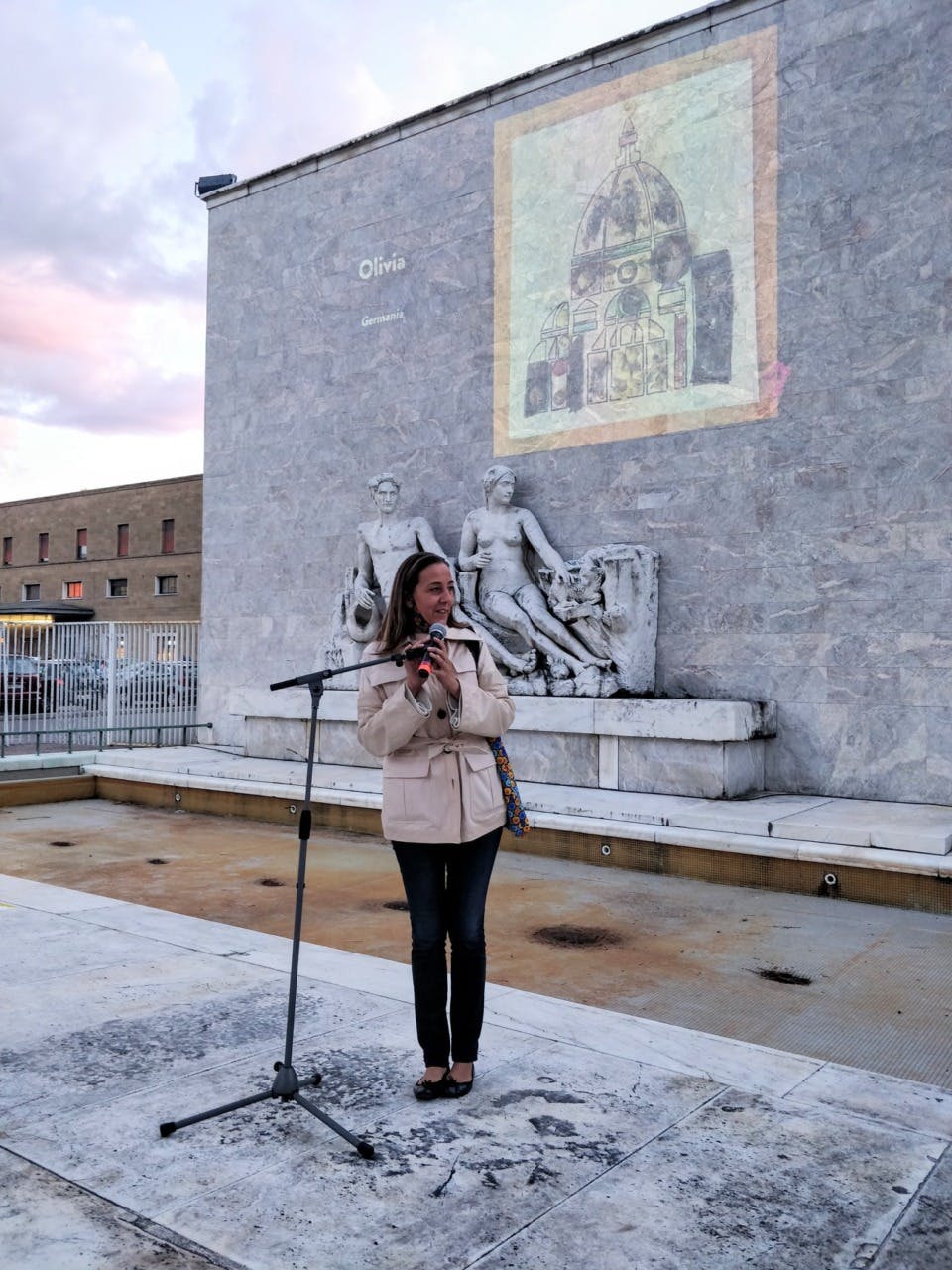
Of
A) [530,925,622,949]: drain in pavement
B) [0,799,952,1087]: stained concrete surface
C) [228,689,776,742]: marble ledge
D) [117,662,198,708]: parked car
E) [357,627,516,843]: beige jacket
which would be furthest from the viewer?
[117,662,198,708]: parked car

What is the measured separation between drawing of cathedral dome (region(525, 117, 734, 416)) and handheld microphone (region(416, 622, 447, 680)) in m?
7.68

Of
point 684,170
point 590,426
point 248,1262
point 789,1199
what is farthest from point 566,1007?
point 684,170

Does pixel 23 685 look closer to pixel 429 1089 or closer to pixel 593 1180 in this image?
pixel 429 1089

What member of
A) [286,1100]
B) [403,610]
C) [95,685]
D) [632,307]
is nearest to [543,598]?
[632,307]

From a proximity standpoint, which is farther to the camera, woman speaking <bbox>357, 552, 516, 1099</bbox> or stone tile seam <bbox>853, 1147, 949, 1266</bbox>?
woman speaking <bbox>357, 552, 516, 1099</bbox>

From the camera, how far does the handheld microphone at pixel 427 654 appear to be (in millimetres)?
2867

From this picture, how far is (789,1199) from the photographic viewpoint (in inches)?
101

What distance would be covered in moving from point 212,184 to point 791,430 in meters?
9.61

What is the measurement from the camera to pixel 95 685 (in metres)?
13.5

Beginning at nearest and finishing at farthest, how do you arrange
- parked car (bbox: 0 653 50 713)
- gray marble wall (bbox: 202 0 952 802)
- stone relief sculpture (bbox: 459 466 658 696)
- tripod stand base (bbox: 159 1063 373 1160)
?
tripod stand base (bbox: 159 1063 373 1160), gray marble wall (bbox: 202 0 952 802), stone relief sculpture (bbox: 459 466 658 696), parked car (bbox: 0 653 50 713)

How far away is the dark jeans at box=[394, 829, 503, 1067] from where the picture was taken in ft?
10.5

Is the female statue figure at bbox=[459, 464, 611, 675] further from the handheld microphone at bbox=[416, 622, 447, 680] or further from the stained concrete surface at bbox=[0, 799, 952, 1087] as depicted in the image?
the handheld microphone at bbox=[416, 622, 447, 680]

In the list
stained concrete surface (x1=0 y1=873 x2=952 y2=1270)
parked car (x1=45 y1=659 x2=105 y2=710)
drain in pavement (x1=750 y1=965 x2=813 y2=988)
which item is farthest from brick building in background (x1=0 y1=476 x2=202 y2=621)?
stained concrete surface (x1=0 y1=873 x2=952 y2=1270)

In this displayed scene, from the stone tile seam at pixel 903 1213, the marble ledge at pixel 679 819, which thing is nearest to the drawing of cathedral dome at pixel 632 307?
the marble ledge at pixel 679 819
